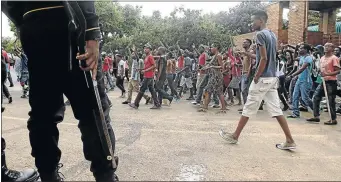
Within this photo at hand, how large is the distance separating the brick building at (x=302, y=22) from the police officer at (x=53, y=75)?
13.6m

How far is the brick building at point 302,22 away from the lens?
14.2 m

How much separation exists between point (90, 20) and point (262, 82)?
2968 mm

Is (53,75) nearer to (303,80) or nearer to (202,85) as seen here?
(303,80)

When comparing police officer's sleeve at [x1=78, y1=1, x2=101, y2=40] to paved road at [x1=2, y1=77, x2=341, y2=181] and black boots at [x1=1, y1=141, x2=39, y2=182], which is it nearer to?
black boots at [x1=1, y1=141, x2=39, y2=182]

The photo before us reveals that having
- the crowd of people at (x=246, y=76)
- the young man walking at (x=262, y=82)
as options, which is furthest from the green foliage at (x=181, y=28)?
the young man walking at (x=262, y=82)

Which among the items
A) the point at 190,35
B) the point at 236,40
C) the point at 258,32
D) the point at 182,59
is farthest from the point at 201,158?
the point at 190,35

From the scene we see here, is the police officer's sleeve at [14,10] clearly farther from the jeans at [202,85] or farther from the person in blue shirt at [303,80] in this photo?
the jeans at [202,85]

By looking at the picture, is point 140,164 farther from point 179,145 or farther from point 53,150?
point 53,150

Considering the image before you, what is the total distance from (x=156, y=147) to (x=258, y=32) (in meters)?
2.02

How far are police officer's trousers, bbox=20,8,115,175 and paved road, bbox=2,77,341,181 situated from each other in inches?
32.9

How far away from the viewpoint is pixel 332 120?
6426 millimetres

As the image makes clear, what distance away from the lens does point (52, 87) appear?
2.13 m

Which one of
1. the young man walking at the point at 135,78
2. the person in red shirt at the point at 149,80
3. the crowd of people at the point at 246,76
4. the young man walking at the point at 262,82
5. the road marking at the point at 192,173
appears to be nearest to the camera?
the road marking at the point at 192,173

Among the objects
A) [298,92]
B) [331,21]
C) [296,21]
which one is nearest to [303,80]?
[298,92]
